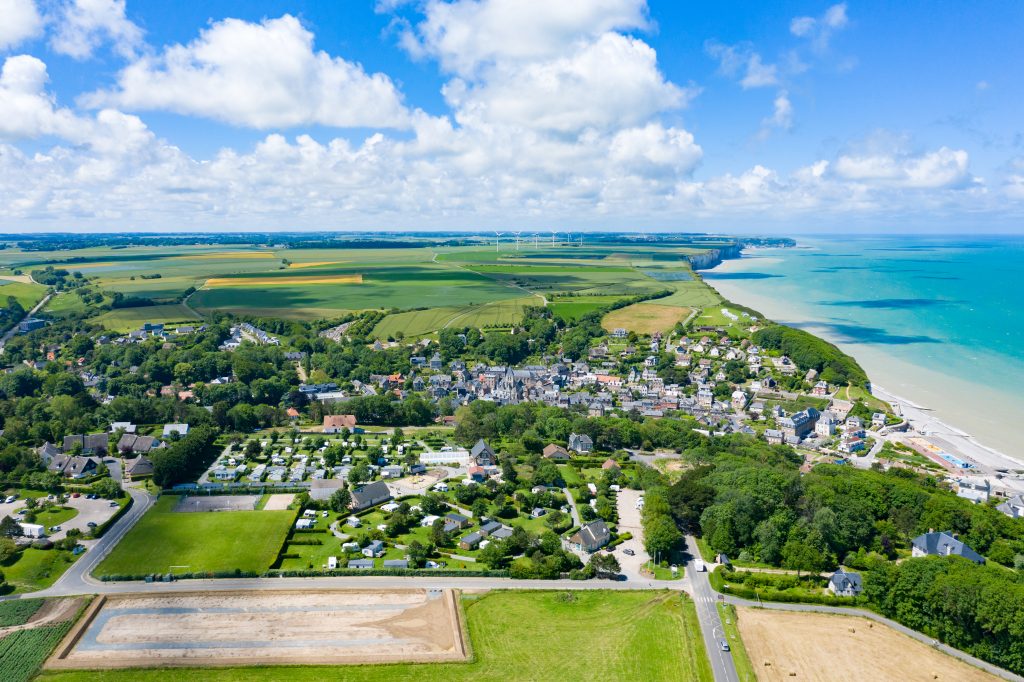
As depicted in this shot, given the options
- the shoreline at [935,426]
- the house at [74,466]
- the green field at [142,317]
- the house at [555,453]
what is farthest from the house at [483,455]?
the green field at [142,317]

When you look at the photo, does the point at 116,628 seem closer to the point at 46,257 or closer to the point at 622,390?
the point at 622,390

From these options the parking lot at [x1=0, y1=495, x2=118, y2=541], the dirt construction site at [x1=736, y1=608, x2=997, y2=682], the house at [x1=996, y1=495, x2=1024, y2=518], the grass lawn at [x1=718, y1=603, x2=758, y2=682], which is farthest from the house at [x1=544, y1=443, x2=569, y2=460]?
the parking lot at [x1=0, y1=495, x2=118, y2=541]

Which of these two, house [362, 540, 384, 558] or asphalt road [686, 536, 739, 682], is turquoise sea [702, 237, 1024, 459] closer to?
asphalt road [686, 536, 739, 682]

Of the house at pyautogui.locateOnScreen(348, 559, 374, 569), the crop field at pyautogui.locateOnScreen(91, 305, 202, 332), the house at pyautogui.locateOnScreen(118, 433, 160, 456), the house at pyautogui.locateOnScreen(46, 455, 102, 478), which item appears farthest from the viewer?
the crop field at pyautogui.locateOnScreen(91, 305, 202, 332)

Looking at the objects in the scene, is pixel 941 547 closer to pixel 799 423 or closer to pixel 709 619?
pixel 709 619

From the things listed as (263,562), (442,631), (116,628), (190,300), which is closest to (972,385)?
(442,631)

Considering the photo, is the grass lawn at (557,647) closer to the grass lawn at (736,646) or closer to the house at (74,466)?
the grass lawn at (736,646)

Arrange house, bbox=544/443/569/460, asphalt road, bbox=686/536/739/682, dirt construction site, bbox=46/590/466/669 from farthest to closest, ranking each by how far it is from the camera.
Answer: house, bbox=544/443/569/460 < dirt construction site, bbox=46/590/466/669 < asphalt road, bbox=686/536/739/682
